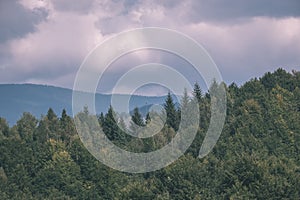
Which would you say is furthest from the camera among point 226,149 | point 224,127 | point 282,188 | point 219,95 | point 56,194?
point 219,95

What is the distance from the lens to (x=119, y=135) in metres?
140

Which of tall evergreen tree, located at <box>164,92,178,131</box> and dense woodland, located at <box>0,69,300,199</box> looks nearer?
dense woodland, located at <box>0,69,300,199</box>

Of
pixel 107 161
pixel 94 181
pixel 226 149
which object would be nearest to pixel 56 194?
pixel 94 181

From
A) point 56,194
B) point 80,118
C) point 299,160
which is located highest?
point 80,118

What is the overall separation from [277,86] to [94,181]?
165ft

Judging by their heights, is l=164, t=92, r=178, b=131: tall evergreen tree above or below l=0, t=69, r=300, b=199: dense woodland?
above

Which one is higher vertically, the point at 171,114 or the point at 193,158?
the point at 171,114

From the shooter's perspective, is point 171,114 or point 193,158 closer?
point 193,158

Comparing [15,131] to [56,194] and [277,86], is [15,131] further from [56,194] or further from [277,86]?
[277,86]

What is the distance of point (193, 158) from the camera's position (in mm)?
98562

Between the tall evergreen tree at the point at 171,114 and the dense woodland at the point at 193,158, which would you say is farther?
the tall evergreen tree at the point at 171,114

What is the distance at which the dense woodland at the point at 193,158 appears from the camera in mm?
83062

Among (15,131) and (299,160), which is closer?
(299,160)

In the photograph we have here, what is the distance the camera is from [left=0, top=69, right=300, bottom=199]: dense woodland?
8306 centimetres
